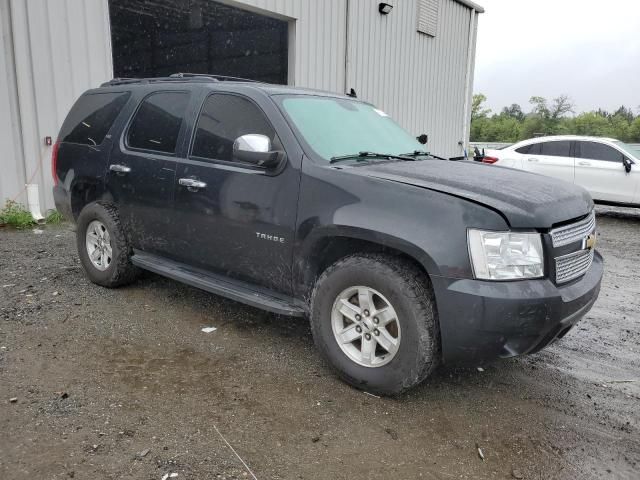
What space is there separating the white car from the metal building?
4198 mm

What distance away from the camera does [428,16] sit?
591 inches

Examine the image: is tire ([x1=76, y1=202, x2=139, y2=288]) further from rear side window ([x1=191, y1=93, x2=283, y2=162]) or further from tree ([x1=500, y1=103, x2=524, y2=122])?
tree ([x1=500, y1=103, x2=524, y2=122])

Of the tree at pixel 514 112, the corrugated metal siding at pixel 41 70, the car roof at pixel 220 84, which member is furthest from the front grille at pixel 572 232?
the tree at pixel 514 112

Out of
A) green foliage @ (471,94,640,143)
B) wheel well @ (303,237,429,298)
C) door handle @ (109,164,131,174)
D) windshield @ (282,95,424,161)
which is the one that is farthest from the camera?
green foliage @ (471,94,640,143)

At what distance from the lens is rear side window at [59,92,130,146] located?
478 centimetres

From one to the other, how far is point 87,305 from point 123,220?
80cm

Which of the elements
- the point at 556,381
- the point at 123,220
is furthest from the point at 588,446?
the point at 123,220

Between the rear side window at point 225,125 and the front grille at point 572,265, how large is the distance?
199 cm

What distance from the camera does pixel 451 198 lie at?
2.84 metres

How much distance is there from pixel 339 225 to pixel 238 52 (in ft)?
54.0

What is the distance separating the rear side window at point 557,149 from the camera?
11.2m

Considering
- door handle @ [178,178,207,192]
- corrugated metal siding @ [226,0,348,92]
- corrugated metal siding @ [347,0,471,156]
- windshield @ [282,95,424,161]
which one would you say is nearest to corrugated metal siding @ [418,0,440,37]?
corrugated metal siding @ [347,0,471,156]

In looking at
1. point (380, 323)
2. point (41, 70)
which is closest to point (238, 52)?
point (41, 70)

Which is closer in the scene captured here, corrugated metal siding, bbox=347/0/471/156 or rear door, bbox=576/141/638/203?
rear door, bbox=576/141/638/203
